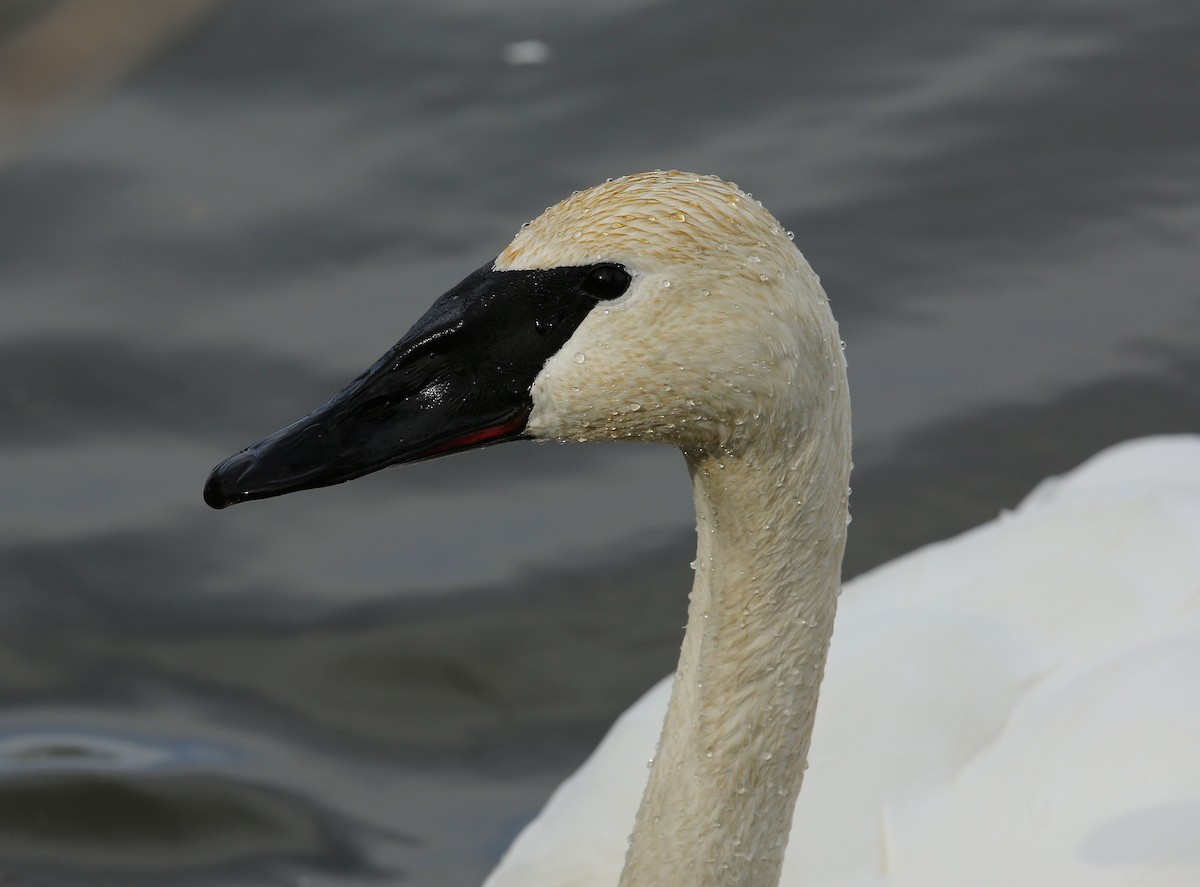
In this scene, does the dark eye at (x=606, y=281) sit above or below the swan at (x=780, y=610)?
above

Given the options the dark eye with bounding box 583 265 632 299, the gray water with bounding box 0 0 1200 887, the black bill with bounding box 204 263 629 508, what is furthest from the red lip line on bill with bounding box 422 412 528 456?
the gray water with bounding box 0 0 1200 887

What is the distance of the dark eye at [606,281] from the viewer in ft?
6.98

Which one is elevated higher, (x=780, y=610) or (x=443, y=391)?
(x=443, y=391)

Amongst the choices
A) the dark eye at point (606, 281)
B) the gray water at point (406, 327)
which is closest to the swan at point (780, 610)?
the dark eye at point (606, 281)

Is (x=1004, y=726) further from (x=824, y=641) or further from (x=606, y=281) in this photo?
(x=606, y=281)

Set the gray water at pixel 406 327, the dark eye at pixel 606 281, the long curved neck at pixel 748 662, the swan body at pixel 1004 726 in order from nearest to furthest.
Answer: the dark eye at pixel 606 281 → the long curved neck at pixel 748 662 → the swan body at pixel 1004 726 → the gray water at pixel 406 327

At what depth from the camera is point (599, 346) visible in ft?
7.05

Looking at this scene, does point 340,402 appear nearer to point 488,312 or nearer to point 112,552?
point 488,312

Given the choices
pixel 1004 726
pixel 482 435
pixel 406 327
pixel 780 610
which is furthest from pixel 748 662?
pixel 406 327

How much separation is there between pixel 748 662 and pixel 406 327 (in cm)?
337

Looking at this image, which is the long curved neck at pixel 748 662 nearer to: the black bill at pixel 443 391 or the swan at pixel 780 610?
the swan at pixel 780 610

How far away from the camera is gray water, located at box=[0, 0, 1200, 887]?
Result: 457cm

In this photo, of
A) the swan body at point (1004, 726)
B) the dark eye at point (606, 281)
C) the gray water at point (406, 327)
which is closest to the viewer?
the dark eye at point (606, 281)

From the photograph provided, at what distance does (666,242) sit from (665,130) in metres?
4.62
